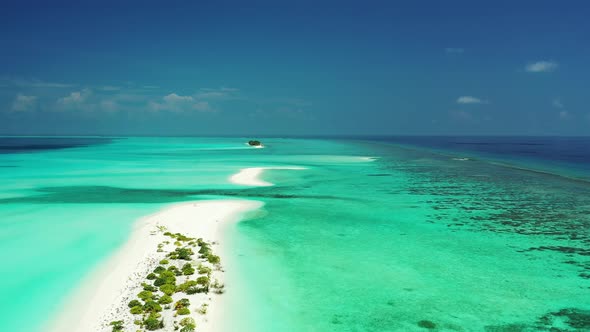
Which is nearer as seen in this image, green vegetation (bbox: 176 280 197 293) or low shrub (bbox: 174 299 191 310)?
low shrub (bbox: 174 299 191 310)

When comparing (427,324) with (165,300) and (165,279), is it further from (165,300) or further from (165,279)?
(165,279)

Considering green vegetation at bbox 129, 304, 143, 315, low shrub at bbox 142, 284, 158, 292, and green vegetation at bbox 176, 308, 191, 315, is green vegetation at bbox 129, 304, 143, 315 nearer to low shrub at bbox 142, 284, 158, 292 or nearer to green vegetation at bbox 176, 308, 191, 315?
green vegetation at bbox 176, 308, 191, 315

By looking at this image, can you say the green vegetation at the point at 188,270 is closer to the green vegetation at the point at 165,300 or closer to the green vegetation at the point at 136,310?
the green vegetation at the point at 165,300

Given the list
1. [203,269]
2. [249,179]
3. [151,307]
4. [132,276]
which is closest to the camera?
[151,307]

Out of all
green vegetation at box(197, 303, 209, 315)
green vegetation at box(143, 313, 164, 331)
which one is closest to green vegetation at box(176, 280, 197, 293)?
green vegetation at box(197, 303, 209, 315)

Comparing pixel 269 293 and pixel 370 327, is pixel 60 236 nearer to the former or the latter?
pixel 269 293

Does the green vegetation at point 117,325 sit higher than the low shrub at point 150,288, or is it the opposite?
the low shrub at point 150,288

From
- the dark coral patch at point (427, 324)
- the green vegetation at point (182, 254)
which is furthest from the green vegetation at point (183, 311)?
the dark coral patch at point (427, 324)

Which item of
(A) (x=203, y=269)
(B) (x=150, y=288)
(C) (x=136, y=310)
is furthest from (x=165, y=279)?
(C) (x=136, y=310)
